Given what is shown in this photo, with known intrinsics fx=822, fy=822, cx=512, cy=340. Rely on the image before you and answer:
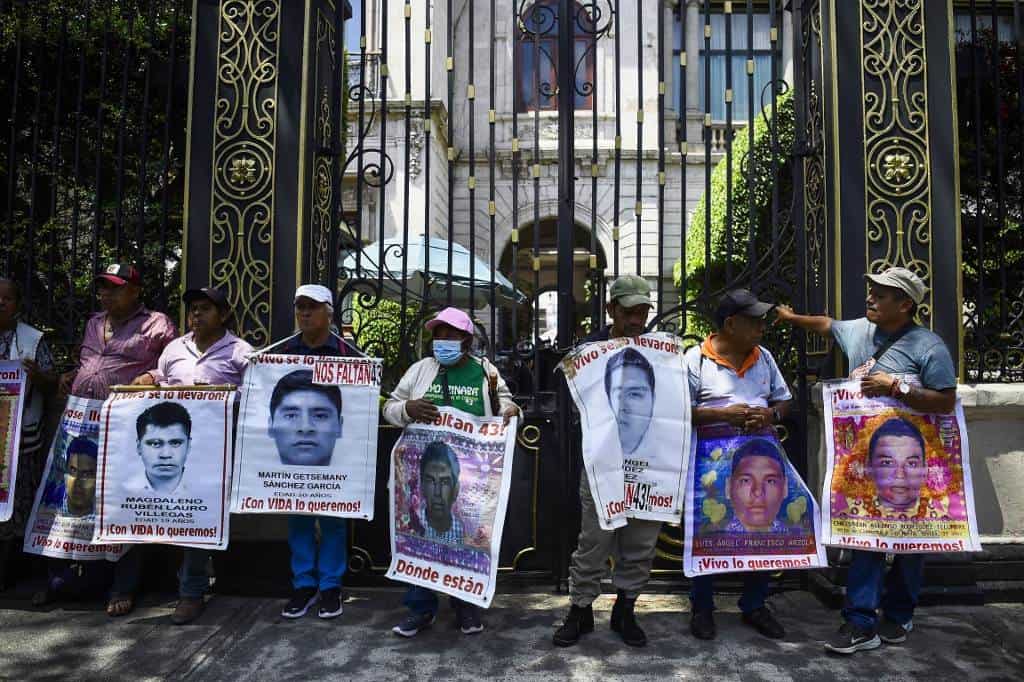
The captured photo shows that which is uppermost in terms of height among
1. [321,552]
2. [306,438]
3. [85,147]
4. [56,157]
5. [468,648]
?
[85,147]

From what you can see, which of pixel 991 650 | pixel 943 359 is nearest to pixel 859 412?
pixel 943 359

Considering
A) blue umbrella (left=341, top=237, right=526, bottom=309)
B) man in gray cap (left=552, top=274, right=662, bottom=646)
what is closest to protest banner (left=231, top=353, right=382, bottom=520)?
blue umbrella (left=341, top=237, right=526, bottom=309)

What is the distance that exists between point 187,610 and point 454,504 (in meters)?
1.58

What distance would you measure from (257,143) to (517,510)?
9.06 feet

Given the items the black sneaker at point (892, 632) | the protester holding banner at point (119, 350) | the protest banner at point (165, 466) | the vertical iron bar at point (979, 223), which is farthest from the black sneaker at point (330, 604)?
the vertical iron bar at point (979, 223)

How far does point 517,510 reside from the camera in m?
5.03

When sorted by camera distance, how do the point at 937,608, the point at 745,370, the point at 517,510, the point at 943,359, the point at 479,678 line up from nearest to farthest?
the point at 479,678
the point at 943,359
the point at 745,370
the point at 937,608
the point at 517,510

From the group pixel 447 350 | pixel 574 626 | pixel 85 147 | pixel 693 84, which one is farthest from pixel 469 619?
pixel 693 84

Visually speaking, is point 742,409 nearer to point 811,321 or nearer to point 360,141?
point 811,321

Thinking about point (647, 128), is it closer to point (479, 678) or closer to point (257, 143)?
point (257, 143)

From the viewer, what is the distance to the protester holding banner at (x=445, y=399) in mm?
4195

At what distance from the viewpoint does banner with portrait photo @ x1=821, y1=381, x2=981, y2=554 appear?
4.05 metres

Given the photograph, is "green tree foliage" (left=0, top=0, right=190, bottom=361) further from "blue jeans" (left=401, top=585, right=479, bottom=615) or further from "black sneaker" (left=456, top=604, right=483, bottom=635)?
"black sneaker" (left=456, top=604, right=483, bottom=635)

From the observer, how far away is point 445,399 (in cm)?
428
